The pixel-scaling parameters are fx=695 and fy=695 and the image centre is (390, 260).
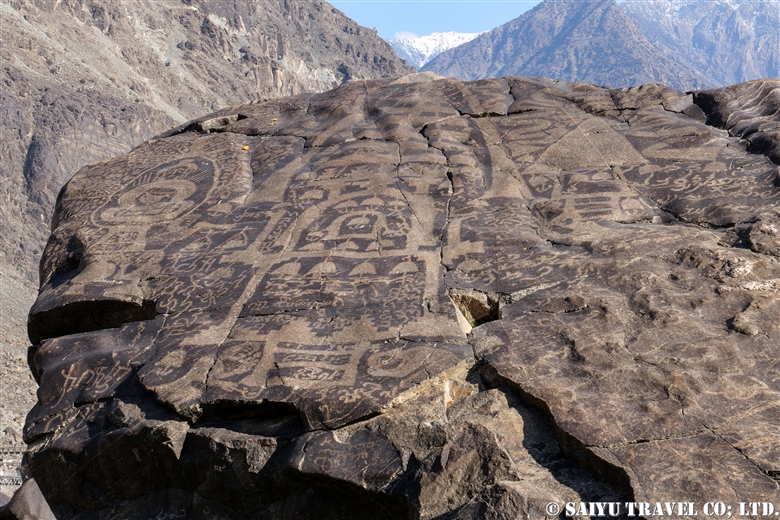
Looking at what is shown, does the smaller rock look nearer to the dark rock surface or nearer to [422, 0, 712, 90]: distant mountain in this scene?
the dark rock surface

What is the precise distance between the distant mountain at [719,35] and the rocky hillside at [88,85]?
9935 centimetres

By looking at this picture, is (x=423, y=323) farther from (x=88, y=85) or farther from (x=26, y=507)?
(x=88, y=85)

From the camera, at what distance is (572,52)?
120 metres

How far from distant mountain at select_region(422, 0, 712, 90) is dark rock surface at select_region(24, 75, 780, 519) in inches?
3645

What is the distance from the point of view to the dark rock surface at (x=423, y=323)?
114 inches

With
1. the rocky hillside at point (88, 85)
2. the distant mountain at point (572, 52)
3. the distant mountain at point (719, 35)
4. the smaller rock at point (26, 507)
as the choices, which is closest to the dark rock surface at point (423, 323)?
the smaller rock at point (26, 507)

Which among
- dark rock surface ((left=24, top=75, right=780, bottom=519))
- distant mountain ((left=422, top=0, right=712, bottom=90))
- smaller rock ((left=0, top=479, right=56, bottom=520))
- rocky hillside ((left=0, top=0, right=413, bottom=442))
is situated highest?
distant mountain ((left=422, top=0, right=712, bottom=90))

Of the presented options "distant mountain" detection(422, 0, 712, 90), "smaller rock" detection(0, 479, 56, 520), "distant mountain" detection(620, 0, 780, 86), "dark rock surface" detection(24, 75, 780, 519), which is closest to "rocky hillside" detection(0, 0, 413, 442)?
"smaller rock" detection(0, 479, 56, 520)

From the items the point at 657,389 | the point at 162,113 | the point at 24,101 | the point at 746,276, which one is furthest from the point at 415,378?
the point at 162,113

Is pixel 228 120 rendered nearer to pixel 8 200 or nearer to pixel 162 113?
pixel 8 200

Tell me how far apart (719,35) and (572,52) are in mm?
50753

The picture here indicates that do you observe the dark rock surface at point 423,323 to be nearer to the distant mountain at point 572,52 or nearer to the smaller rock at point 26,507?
the smaller rock at point 26,507

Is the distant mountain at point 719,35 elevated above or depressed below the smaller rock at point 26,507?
above

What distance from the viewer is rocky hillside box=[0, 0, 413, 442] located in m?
32.3
